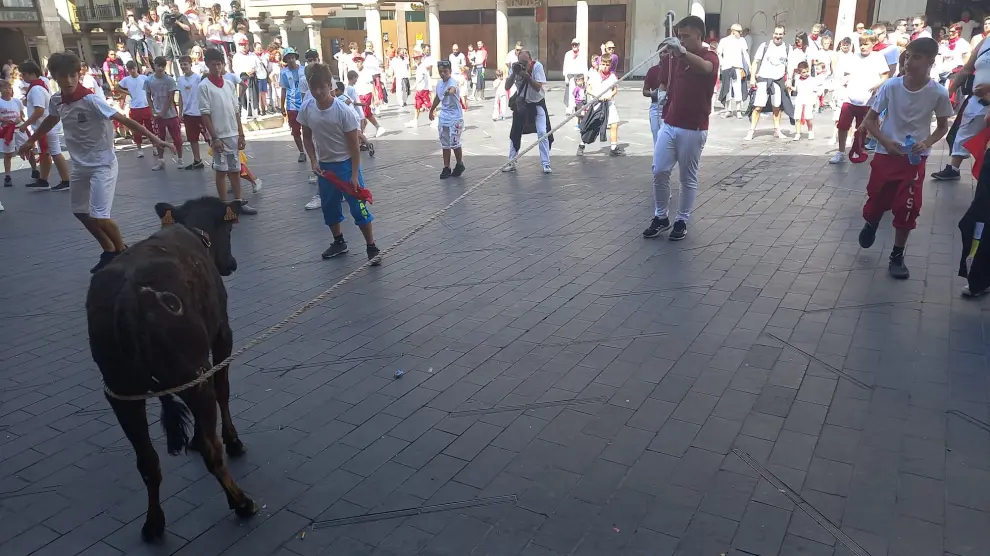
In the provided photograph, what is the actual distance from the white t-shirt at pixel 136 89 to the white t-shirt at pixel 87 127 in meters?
7.75

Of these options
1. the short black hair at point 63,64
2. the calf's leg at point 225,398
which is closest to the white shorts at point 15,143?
the short black hair at point 63,64

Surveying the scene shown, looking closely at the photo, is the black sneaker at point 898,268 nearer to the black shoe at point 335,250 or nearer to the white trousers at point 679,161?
the white trousers at point 679,161

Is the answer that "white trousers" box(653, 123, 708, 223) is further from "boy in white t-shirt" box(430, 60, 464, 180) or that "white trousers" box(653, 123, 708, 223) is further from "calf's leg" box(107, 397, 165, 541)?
"calf's leg" box(107, 397, 165, 541)

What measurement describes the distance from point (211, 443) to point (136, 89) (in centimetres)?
1236

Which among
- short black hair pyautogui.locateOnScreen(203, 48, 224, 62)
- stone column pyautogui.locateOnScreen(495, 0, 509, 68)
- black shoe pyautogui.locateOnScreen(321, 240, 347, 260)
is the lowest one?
black shoe pyautogui.locateOnScreen(321, 240, 347, 260)

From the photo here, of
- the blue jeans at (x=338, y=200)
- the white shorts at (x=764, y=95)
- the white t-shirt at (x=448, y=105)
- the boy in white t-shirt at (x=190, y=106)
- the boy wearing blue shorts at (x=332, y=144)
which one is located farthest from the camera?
the white shorts at (x=764, y=95)

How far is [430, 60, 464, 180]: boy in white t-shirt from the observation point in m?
10.6

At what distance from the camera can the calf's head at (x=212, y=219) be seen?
3.69m

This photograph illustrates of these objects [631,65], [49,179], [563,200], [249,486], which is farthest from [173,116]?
[631,65]

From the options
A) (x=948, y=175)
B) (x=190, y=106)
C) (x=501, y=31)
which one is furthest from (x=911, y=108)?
(x=501, y=31)

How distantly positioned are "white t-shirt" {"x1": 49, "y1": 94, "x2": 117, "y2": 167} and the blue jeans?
1936mm

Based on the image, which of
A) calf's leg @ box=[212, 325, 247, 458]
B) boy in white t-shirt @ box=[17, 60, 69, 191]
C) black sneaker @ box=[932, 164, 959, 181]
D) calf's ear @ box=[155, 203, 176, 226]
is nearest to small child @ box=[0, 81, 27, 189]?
boy in white t-shirt @ box=[17, 60, 69, 191]

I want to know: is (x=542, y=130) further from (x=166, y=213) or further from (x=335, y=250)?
(x=166, y=213)

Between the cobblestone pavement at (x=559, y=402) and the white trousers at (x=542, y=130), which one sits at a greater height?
the white trousers at (x=542, y=130)
